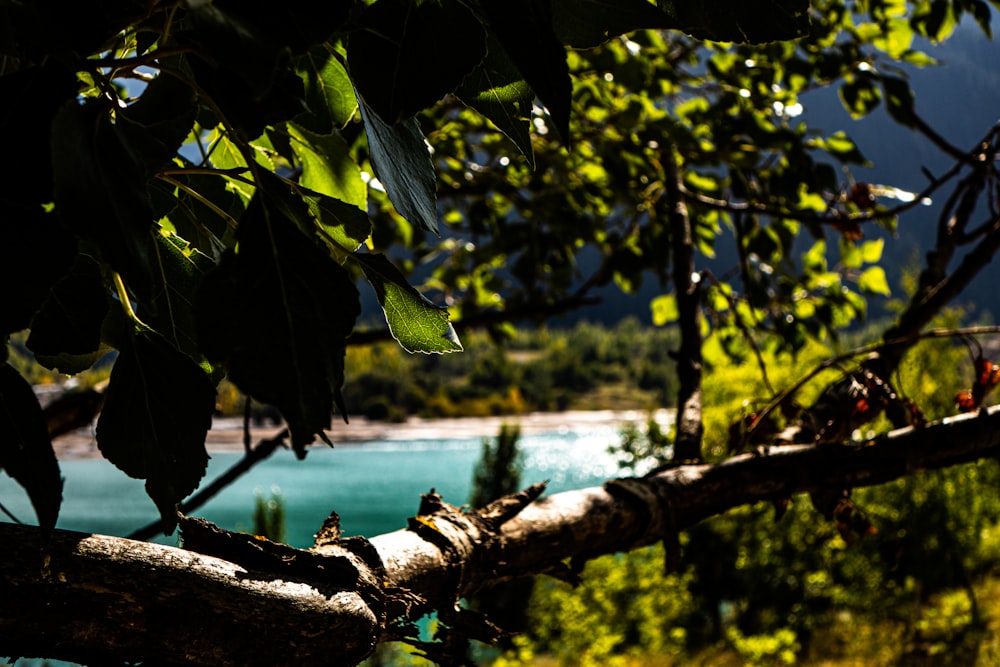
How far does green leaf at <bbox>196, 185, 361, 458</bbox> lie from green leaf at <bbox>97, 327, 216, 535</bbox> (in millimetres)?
103

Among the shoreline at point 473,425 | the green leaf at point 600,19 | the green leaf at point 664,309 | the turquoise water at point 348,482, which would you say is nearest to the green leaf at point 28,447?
the green leaf at point 600,19

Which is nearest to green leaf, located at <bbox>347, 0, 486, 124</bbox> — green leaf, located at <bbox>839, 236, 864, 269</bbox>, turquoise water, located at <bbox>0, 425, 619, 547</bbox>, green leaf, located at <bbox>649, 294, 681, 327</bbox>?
green leaf, located at <bbox>649, 294, 681, 327</bbox>

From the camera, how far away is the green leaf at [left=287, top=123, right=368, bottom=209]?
0.40 metres

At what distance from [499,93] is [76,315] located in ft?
0.61

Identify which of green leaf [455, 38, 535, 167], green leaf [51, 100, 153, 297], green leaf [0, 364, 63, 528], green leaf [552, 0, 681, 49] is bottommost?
green leaf [0, 364, 63, 528]

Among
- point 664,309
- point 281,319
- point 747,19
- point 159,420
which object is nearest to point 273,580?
point 159,420

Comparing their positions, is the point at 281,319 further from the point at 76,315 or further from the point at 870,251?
the point at 870,251

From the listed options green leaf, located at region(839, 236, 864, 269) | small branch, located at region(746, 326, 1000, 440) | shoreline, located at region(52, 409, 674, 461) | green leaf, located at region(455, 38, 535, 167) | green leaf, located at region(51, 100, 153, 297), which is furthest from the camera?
shoreline, located at region(52, 409, 674, 461)

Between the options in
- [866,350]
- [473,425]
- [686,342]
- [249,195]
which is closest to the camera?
[249,195]

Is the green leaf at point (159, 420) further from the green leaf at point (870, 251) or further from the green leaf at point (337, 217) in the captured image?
the green leaf at point (870, 251)

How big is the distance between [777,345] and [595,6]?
65.9 inches

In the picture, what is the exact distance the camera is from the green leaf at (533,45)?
0.74 feet

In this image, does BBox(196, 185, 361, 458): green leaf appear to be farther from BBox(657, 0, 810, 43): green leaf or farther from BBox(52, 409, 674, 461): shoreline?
BBox(52, 409, 674, 461): shoreline

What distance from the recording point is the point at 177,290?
0.38 metres
